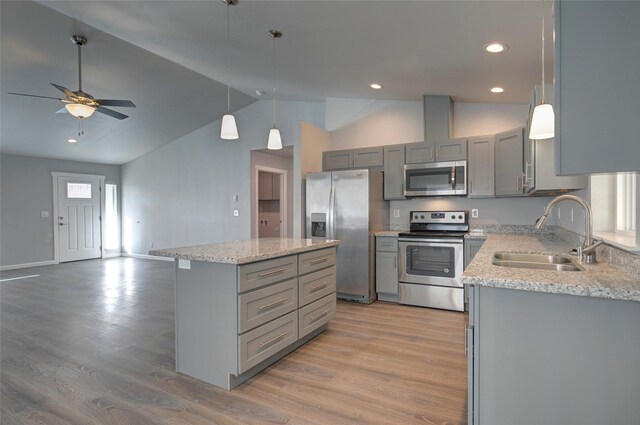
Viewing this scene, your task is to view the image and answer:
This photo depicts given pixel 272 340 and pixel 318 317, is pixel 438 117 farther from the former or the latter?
pixel 272 340

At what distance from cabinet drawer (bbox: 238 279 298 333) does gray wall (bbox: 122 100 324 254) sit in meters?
3.36

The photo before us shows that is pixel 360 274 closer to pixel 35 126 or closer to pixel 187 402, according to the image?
pixel 187 402

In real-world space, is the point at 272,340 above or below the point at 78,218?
below

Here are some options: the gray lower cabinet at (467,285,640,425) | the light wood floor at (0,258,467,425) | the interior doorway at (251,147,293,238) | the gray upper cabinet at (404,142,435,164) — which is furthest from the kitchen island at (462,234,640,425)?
the interior doorway at (251,147,293,238)

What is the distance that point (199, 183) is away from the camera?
24.3ft

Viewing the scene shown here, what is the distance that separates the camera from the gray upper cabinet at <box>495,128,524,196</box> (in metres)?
3.69

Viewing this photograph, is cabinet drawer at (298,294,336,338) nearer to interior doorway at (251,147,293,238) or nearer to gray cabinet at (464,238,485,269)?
gray cabinet at (464,238,485,269)

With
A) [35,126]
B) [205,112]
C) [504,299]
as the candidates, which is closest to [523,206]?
[504,299]

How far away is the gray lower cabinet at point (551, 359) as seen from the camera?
1276mm

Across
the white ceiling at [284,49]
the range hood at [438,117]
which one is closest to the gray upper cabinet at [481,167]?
the range hood at [438,117]

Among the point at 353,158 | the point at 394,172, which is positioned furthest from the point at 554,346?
the point at 353,158

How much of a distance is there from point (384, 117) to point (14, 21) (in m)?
4.31

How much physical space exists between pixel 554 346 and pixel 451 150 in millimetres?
3261

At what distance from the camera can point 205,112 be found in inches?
263
